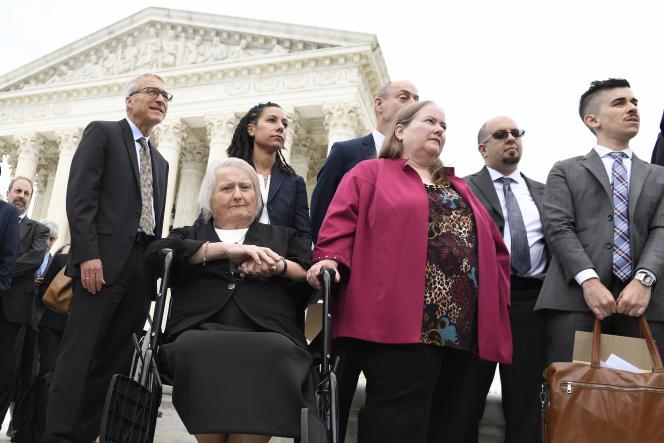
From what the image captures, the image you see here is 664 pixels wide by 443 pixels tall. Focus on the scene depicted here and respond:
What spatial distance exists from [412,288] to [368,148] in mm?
2159

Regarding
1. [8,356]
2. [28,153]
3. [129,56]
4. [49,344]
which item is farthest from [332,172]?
[28,153]

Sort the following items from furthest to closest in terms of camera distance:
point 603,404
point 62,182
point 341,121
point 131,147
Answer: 1. point 62,182
2. point 341,121
3. point 131,147
4. point 603,404

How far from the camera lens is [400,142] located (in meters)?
3.82

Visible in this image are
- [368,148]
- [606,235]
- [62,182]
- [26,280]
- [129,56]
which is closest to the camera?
[606,235]

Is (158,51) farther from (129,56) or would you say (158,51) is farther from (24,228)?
(24,228)

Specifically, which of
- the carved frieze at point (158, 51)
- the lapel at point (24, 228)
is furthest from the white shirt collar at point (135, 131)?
the carved frieze at point (158, 51)

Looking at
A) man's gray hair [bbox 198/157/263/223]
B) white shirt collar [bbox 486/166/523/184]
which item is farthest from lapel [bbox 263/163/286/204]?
white shirt collar [bbox 486/166/523/184]

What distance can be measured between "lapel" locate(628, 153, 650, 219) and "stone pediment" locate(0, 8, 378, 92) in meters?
21.4

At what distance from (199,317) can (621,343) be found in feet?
7.46

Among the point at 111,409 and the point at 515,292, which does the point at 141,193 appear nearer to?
the point at 111,409

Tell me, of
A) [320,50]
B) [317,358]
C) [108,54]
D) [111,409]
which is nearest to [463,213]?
[317,358]

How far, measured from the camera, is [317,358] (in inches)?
126

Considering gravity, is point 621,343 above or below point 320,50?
below

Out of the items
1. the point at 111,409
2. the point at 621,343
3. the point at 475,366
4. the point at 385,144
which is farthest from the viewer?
the point at 385,144
